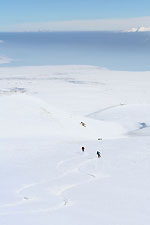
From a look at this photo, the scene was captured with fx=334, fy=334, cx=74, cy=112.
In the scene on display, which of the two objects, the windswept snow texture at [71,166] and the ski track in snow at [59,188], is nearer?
the windswept snow texture at [71,166]

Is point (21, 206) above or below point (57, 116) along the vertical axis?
below

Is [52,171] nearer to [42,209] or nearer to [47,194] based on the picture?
[47,194]

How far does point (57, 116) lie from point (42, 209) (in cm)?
2779

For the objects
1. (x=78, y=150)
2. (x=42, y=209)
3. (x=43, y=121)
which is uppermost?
(x=43, y=121)

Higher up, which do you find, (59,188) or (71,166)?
(71,166)

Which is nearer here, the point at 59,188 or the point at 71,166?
the point at 59,188

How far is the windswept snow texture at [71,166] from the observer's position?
16516 mm

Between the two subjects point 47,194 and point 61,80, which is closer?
point 47,194

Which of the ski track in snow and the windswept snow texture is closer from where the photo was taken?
→ the windswept snow texture

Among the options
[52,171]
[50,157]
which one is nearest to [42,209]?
[52,171]

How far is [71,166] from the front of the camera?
25.4 m

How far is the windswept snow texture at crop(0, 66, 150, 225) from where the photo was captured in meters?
16.5

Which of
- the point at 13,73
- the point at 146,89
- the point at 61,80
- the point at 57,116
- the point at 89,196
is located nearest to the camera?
the point at 89,196

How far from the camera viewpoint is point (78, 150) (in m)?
31.0
